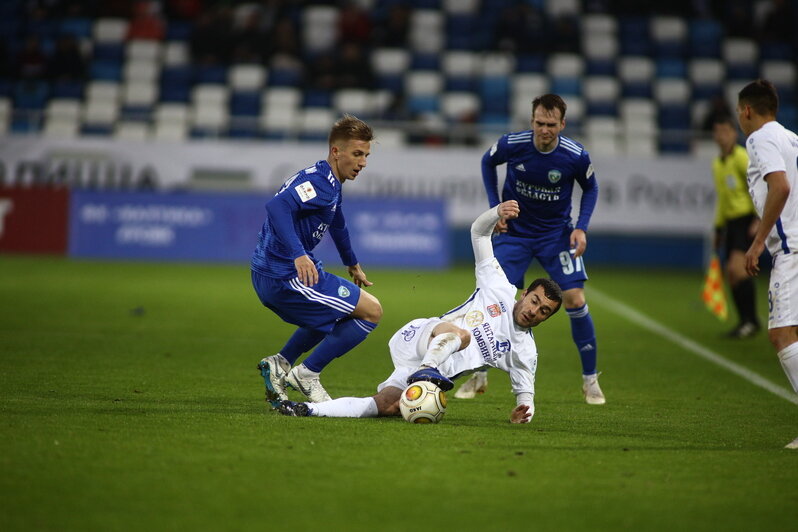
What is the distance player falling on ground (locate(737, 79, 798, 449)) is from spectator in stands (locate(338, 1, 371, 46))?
17056mm

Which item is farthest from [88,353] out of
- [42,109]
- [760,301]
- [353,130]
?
[42,109]

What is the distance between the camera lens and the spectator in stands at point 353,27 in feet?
72.9

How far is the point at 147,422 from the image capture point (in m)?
5.84

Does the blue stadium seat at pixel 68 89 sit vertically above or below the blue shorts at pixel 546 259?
above

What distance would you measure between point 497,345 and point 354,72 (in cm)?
1584

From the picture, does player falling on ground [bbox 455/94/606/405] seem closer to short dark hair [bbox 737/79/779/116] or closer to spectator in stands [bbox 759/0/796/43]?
short dark hair [bbox 737/79/779/116]

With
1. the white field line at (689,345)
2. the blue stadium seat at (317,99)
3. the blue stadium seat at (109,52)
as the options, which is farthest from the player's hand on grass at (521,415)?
the blue stadium seat at (109,52)

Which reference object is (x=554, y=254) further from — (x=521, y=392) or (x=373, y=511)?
(x=373, y=511)

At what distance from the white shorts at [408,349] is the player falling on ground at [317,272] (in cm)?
22

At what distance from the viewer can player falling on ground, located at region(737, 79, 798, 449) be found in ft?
18.6

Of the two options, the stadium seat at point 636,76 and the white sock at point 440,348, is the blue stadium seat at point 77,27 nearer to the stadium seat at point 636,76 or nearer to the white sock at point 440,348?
the stadium seat at point 636,76

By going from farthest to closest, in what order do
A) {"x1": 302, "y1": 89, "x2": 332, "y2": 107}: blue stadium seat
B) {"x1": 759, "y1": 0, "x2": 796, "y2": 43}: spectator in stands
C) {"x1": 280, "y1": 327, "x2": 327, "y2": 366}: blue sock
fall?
{"x1": 759, "y1": 0, "x2": 796, "y2": 43}: spectator in stands, {"x1": 302, "y1": 89, "x2": 332, "y2": 107}: blue stadium seat, {"x1": 280, "y1": 327, "x2": 327, "y2": 366}: blue sock

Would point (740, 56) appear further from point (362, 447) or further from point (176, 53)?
point (362, 447)

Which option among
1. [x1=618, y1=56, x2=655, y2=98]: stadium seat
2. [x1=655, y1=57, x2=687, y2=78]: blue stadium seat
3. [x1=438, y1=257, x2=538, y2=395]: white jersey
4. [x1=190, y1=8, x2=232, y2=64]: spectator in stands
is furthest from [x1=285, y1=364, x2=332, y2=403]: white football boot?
[x1=655, y1=57, x2=687, y2=78]: blue stadium seat
